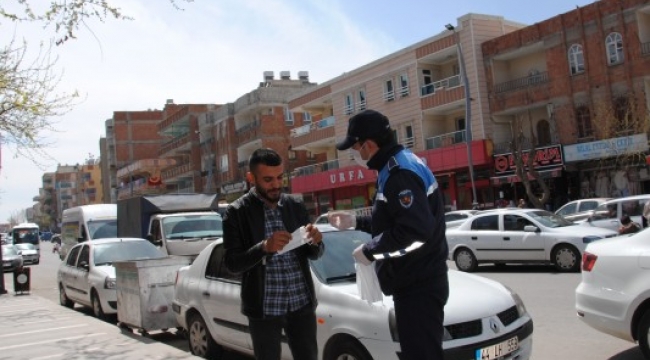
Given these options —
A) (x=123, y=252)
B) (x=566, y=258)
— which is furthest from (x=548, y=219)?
(x=123, y=252)

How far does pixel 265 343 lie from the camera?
3.97 metres

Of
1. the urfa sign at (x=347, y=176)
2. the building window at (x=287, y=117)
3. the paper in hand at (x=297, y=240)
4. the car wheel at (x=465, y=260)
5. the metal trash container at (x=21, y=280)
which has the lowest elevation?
the car wheel at (x=465, y=260)

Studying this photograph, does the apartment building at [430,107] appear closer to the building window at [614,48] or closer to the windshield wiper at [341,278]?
the building window at [614,48]

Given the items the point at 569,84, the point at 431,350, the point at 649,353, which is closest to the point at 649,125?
the point at 569,84

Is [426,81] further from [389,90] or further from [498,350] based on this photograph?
[498,350]

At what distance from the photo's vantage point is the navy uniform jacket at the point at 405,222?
3186 mm

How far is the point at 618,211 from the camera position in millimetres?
15766

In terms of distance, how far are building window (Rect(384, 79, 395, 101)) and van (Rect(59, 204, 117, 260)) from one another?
19.5 m

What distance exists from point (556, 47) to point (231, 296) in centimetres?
2589

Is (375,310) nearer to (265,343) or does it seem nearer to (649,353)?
(265,343)

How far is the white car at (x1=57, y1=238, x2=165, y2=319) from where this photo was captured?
11.2 m

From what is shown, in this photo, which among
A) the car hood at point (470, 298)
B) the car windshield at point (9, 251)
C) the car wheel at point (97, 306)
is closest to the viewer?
the car hood at point (470, 298)

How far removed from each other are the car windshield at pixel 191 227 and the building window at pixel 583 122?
18.8 meters

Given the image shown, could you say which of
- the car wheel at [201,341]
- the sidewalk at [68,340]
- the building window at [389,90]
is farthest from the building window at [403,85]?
the car wheel at [201,341]
